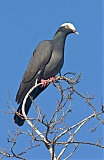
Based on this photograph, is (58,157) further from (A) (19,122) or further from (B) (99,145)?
(A) (19,122)

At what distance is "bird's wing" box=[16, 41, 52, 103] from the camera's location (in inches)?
322

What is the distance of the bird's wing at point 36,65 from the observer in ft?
26.8

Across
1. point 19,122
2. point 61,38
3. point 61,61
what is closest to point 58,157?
point 19,122

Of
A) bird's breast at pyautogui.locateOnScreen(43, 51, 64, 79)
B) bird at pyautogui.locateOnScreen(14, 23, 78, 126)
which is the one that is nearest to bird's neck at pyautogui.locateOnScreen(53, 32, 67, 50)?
bird at pyautogui.locateOnScreen(14, 23, 78, 126)

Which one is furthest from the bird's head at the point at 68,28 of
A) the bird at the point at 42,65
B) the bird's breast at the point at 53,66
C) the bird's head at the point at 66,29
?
the bird's breast at the point at 53,66

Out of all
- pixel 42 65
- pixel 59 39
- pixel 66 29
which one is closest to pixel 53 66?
pixel 42 65

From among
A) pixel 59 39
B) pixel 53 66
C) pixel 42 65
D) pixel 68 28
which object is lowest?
pixel 53 66

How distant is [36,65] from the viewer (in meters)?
8.39

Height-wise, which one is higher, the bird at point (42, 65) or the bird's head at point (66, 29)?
the bird's head at point (66, 29)

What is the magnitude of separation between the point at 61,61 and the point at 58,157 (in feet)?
11.1

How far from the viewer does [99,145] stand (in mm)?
5250

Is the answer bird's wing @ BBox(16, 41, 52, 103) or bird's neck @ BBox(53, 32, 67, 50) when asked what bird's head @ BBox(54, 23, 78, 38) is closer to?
bird's neck @ BBox(53, 32, 67, 50)

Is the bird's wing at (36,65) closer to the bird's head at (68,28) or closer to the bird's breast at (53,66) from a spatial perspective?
the bird's breast at (53,66)

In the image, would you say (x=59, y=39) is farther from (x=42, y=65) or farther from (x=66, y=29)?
(x=42, y=65)
